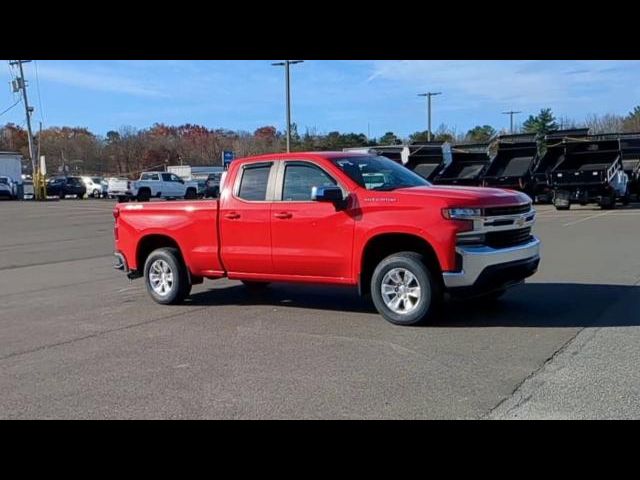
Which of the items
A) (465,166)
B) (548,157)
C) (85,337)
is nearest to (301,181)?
(85,337)

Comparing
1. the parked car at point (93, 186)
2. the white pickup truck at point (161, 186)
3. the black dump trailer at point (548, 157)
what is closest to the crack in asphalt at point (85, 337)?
the black dump trailer at point (548, 157)

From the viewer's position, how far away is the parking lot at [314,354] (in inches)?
201

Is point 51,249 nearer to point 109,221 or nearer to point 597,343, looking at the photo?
point 109,221

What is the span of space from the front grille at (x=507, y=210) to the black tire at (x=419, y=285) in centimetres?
89

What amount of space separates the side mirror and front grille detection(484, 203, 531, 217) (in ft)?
5.49

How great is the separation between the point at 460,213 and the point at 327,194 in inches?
60.3

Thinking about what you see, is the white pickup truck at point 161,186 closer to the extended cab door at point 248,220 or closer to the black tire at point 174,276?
the black tire at point 174,276

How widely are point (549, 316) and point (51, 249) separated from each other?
45.3 ft

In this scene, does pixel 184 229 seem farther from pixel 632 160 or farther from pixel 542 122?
pixel 542 122

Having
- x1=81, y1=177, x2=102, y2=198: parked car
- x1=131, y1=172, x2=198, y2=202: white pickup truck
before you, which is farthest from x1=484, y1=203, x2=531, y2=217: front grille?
x1=81, y1=177, x2=102, y2=198: parked car

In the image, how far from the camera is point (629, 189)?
31125 millimetres

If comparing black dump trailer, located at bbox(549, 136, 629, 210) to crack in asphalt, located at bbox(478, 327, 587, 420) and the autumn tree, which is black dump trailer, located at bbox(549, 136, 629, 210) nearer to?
crack in asphalt, located at bbox(478, 327, 587, 420)
